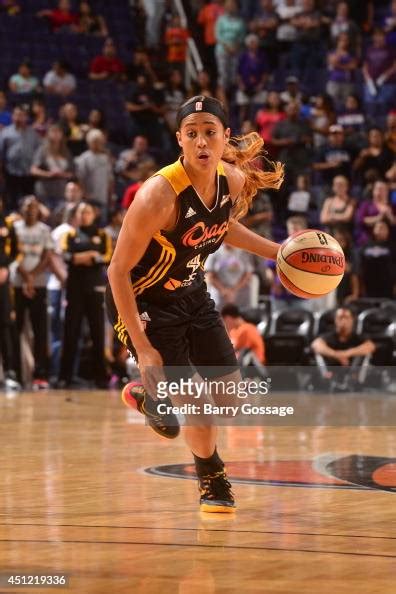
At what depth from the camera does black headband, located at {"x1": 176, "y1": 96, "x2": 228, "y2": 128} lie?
6.08m

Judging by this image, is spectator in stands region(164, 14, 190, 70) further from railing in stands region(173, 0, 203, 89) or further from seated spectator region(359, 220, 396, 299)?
seated spectator region(359, 220, 396, 299)

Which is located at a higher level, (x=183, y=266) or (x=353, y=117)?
(x=353, y=117)

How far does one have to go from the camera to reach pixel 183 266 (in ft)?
20.5

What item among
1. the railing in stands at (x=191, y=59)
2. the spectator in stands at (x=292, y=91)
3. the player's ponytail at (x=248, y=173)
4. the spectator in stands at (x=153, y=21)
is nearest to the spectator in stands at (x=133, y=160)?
the spectator in stands at (x=292, y=91)

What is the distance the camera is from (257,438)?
980 cm

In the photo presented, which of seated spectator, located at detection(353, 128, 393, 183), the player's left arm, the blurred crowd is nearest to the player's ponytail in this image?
the player's left arm

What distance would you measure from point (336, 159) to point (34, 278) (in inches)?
199

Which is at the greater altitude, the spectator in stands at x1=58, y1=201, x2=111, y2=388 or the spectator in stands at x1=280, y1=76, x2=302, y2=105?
the spectator in stands at x1=280, y1=76, x2=302, y2=105

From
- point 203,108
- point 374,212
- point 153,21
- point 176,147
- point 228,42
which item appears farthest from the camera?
point 153,21

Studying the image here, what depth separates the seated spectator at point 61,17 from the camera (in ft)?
67.4

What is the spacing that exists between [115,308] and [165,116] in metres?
13.1

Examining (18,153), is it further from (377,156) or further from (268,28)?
(268,28)

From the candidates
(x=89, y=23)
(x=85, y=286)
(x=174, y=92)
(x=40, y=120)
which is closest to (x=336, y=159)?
(x=174, y=92)

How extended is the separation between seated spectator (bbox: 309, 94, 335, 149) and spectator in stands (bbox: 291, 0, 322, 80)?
A: 62.7 inches
